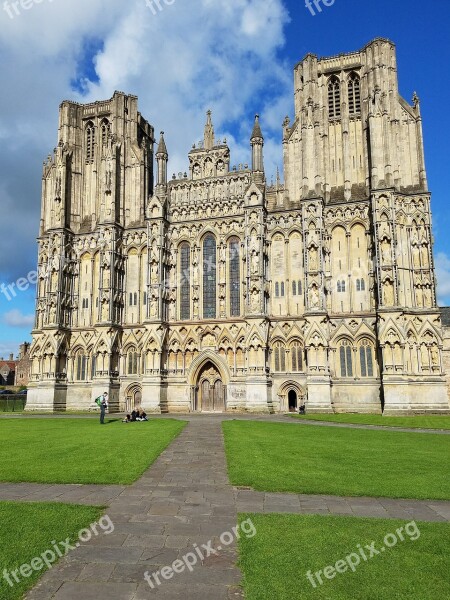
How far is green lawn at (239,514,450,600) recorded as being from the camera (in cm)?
591

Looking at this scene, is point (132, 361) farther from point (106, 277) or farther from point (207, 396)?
point (106, 277)

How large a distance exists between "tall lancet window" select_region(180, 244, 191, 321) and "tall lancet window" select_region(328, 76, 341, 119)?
64.3 feet

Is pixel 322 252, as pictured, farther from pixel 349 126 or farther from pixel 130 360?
pixel 130 360

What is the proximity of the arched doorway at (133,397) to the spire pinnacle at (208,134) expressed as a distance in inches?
1010

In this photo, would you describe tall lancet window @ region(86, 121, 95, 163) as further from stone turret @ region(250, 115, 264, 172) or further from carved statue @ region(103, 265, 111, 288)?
stone turret @ region(250, 115, 264, 172)

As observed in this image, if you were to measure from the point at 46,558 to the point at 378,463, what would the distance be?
10.6 meters

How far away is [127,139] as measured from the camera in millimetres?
52281

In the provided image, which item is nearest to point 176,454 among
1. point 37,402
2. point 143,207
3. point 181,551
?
point 181,551

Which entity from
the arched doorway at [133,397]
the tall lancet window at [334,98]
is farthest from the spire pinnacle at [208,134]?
the arched doorway at [133,397]

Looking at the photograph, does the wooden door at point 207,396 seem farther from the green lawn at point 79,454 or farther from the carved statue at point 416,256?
the carved statue at point 416,256

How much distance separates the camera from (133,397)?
1831 inches

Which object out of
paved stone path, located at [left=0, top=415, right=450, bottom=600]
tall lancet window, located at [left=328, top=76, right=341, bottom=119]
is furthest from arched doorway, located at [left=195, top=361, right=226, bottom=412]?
paved stone path, located at [left=0, top=415, right=450, bottom=600]

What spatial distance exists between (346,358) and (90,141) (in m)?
37.4

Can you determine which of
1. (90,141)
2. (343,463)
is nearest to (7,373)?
(90,141)
